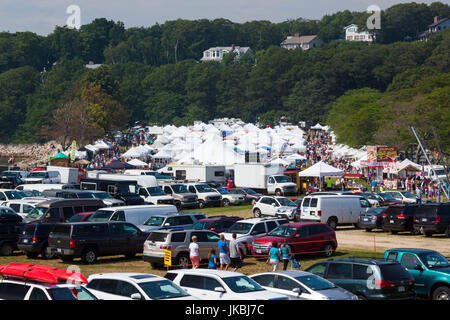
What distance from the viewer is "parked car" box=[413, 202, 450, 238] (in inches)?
1294

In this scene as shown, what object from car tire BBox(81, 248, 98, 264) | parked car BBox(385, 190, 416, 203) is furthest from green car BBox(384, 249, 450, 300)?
parked car BBox(385, 190, 416, 203)

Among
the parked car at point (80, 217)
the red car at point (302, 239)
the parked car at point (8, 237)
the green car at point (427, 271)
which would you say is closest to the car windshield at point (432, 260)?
the green car at point (427, 271)

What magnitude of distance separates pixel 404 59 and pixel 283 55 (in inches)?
1161

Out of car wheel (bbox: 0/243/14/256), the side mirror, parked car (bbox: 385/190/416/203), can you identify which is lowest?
car wheel (bbox: 0/243/14/256)

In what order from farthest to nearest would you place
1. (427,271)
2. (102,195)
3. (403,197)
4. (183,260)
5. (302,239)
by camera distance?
(403,197) < (102,195) < (302,239) < (183,260) < (427,271)

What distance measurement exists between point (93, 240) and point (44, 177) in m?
31.4

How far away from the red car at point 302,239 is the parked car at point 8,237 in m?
9.93

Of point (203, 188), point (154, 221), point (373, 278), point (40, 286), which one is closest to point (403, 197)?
point (203, 188)

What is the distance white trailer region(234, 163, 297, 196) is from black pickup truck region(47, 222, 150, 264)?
83.9 feet

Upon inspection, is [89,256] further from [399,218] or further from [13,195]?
[13,195]

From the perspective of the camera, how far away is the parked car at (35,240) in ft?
91.1

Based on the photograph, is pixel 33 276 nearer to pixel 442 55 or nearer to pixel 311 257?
pixel 311 257

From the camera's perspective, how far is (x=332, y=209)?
1387 inches

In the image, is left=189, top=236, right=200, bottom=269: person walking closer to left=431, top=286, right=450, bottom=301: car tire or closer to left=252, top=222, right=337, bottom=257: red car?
left=252, top=222, right=337, bottom=257: red car
